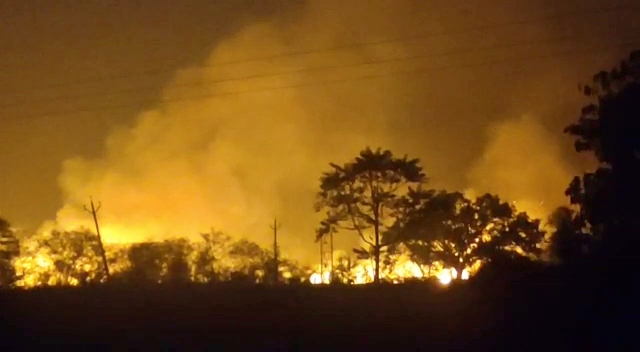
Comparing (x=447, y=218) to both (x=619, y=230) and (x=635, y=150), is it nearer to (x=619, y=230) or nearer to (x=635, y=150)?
(x=635, y=150)

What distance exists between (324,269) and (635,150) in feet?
106

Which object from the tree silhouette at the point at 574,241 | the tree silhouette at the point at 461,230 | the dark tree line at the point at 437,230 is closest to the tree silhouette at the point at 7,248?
the dark tree line at the point at 437,230

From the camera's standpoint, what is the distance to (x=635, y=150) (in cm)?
3647

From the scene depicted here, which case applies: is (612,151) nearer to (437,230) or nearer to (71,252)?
(437,230)

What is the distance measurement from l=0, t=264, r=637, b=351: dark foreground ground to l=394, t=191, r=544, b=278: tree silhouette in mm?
27882

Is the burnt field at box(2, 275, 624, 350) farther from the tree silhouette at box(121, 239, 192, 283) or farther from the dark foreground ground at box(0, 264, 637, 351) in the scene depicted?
the tree silhouette at box(121, 239, 192, 283)

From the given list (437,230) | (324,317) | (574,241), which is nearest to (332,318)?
(324,317)

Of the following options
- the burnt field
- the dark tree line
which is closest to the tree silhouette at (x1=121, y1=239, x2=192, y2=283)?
the dark tree line

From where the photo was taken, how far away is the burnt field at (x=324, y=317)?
880 inches

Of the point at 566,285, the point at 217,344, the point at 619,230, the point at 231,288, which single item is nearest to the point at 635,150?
the point at 619,230

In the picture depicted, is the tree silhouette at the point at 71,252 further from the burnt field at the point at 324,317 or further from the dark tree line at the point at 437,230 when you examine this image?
the burnt field at the point at 324,317

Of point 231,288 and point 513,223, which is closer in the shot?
point 231,288

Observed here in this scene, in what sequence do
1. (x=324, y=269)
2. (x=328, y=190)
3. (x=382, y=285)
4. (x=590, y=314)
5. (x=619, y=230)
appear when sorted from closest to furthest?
(x=590, y=314), (x=382, y=285), (x=619, y=230), (x=328, y=190), (x=324, y=269)

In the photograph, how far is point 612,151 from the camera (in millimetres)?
36656
